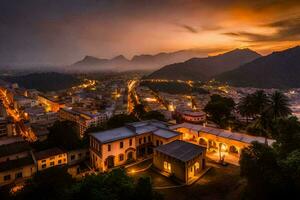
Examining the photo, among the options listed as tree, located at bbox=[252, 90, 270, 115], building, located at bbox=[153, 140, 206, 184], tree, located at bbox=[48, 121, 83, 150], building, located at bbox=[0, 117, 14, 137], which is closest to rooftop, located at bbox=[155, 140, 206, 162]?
building, located at bbox=[153, 140, 206, 184]

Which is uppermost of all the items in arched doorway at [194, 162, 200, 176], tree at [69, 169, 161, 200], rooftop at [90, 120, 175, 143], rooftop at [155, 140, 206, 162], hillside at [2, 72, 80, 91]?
hillside at [2, 72, 80, 91]

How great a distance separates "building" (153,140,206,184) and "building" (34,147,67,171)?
52.9 feet

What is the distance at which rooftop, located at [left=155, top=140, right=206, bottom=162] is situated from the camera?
77.8 ft

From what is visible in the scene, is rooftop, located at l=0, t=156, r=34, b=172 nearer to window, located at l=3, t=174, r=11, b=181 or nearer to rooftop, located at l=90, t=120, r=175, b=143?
window, located at l=3, t=174, r=11, b=181

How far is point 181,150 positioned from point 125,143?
345 inches

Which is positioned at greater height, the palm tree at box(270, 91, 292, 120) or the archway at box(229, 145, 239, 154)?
the palm tree at box(270, 91, 292, 120)

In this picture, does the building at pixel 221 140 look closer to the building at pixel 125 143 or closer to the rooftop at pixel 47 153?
the building at pixel 125 143

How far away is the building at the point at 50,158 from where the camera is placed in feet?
98.5

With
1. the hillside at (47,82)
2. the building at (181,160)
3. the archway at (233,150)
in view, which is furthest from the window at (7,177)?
the hillside at (47,82)

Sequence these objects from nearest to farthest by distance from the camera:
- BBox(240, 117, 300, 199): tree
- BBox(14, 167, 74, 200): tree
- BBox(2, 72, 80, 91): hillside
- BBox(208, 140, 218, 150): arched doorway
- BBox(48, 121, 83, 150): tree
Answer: BBox(240, 117, 300, 199): tree → BBox(14, 167, 74, 200): tree → BBox(208, 140, 218, 150): arched doorway → BBox(48, 121, 83, 150): tree → BBox(2, 72, 80, 91): hillside

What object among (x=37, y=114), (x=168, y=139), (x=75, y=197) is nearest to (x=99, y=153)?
(x=168, y=139)

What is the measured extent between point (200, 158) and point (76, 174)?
61.8ft

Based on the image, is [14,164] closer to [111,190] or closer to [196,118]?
[111,190]

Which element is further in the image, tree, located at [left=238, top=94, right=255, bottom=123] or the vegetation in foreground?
tree, located at [left=238, top=94, right=255, bottom=123]
